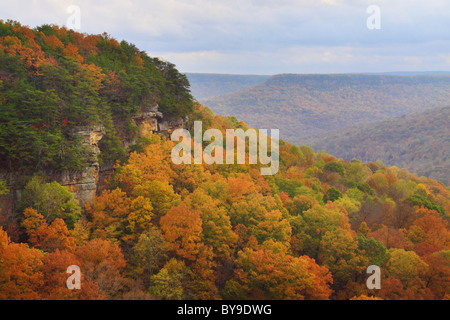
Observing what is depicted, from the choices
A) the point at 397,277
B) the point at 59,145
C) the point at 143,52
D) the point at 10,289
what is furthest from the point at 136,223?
the point at 143,52

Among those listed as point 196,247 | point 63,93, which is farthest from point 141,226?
point 63,93

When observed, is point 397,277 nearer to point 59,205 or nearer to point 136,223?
point 136,223

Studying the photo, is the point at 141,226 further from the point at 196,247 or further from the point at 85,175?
the point at 85,175

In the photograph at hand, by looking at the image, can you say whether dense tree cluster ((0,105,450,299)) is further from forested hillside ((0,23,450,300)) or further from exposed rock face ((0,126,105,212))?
exposed rock face ((0,126,105,212))

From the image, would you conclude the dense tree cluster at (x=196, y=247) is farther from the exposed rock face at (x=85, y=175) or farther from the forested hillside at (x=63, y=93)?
the forested hillside at (x=63, y=93)

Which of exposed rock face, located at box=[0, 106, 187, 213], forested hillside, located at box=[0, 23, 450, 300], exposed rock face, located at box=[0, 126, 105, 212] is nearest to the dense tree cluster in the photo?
forested hillside, located at box=[0, 23, 450, 300]
